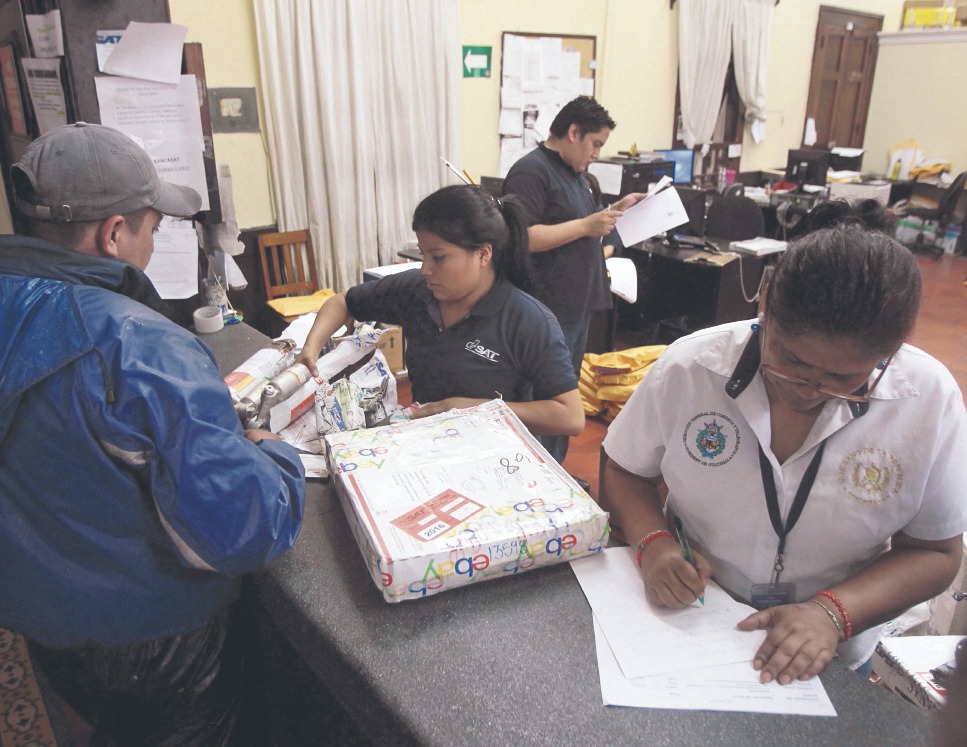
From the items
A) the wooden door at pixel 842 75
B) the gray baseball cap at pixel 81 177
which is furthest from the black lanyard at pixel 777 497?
the wooden door at pixel 842 75

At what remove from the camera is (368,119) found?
12.8 ft

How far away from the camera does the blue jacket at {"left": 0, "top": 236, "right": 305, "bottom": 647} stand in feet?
2.73

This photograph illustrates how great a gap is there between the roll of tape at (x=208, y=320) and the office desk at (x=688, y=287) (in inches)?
109

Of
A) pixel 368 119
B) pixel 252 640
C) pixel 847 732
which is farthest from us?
pixel 368 119

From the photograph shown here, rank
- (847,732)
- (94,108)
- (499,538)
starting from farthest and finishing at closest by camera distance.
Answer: (94,108) < (499,538) < (847,732)

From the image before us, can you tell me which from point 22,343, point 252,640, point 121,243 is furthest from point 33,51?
point 252,640

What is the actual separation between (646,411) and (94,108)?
194 cm

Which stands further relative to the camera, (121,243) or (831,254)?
(121,243)

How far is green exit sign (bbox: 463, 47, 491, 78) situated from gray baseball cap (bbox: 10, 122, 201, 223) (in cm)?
379

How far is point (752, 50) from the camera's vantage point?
6.00 meters

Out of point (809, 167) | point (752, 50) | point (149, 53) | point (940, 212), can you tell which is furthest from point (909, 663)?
point (940, 212)

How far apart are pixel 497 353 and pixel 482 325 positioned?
8 centimetres

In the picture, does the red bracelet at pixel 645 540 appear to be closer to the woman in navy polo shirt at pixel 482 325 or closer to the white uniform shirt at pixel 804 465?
the white uniform shirt at pixel 804 465

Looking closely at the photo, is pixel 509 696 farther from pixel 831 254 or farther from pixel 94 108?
pixel 94 108
